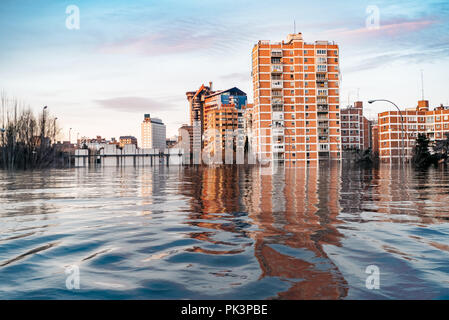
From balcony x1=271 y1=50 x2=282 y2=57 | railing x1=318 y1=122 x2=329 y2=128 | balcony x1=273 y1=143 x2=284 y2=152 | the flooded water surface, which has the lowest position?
the flooded water surface

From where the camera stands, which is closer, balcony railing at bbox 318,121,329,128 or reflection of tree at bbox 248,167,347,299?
reflection of tree at bbox 248,167,347,299

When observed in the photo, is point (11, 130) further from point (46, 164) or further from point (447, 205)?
point (447, 205)

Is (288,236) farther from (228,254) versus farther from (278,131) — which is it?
(278,131)

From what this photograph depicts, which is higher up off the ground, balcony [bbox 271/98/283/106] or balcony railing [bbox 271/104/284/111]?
balcony [bbox 271/98/283/106]

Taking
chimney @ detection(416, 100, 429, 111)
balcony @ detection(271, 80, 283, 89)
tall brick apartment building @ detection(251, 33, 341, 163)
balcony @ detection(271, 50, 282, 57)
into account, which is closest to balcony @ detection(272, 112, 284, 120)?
tall brick apartment building @ detection(251, 33, 341, 163)

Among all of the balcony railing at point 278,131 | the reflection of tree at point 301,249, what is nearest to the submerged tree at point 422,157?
A: the balcony railing at point 278,131

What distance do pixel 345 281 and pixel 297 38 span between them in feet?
365

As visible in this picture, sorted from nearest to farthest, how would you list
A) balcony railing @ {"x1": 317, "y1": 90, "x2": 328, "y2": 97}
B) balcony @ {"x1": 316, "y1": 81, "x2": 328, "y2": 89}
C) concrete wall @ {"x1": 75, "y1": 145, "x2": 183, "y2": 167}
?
balcony railing @ {"x1": 317, "y1": 90, "x2": 328, "y2": 97} → balcony @ {"x1": 316, "y1": 81, "x2": 328, "y2": 89} → concrete wall @ {"x1": 75, "y1": 145, "x2": 183, "y2": 167}

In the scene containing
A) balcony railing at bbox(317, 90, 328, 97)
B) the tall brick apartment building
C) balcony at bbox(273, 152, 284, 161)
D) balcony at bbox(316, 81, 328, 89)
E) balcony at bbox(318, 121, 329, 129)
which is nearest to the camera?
balcony at bbox(273, 152, 284, 161)

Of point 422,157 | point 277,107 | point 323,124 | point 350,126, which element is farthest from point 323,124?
point 350,126

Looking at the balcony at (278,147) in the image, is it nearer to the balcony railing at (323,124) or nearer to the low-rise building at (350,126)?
the balcony railing at (323,124)

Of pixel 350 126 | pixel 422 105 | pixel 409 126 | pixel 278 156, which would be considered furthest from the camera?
pixel 350 126

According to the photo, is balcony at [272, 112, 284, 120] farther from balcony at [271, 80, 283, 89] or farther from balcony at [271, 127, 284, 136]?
A: balcony at [271, 80, 283, 89]
